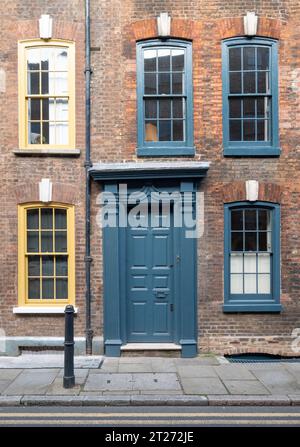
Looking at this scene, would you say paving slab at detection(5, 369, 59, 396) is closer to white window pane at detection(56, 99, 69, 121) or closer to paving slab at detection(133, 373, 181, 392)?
paving slab at detection(133, 373, 181, 392)

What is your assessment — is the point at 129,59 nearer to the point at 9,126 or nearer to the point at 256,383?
the point at 9,126

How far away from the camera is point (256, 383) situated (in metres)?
7.18

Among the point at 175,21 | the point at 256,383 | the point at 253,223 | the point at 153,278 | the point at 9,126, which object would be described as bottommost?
the point at 256,383

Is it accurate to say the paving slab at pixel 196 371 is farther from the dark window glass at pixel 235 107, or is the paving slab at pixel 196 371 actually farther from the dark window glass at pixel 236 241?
the dark window glass at pixel 235 107

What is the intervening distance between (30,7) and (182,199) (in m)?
5.49

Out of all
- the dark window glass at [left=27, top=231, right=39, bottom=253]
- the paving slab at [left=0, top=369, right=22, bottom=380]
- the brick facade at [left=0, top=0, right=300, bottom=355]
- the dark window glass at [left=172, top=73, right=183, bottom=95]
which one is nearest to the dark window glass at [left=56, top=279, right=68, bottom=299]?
the brick facade at [left=0, top=0, right=300, bottom=355]

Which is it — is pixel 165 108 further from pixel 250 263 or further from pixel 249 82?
pixel 250 263

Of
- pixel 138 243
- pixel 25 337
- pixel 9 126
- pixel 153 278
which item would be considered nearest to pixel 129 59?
pixel 9 126

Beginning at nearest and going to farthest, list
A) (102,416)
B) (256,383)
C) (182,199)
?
(102,416)
(256,383)
(182,199)

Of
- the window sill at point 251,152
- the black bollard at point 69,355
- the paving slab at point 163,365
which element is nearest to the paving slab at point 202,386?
the paving slab at point 163,365

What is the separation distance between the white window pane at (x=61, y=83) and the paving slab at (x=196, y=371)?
6.52 meters

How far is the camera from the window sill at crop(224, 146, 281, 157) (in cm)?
909

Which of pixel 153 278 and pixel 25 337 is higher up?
pixel 153 278

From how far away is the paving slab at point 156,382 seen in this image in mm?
6906
